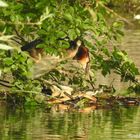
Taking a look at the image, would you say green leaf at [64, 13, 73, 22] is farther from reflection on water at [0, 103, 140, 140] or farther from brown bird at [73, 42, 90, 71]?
reflection on water at [0, 103, 140, 140]

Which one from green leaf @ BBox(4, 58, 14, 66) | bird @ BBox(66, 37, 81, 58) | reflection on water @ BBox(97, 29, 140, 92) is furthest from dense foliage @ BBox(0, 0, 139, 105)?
reflection on water @ BBox(97, 29, 140, 92)

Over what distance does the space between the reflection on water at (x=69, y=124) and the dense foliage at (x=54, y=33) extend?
0.52 meters

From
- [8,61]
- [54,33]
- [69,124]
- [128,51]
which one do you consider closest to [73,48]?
[54,33]

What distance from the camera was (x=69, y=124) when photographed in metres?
10.4

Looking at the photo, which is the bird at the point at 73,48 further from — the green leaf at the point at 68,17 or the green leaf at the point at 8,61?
the green leaf at the point at 8,61

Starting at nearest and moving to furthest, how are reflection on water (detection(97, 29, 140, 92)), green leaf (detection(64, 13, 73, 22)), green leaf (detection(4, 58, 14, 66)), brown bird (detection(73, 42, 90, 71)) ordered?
green leaf (detection(64, 13, 73, 22)) → green leaf (detection(4, 58, 14, 66)) → brown bird (detection(73, 42, 90, 71)) → reflection on water (detection(97, 29, 140, 92))

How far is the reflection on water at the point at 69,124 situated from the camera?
9331 mm

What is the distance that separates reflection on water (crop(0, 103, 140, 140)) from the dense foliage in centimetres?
52

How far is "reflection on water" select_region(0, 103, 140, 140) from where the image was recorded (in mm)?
9331

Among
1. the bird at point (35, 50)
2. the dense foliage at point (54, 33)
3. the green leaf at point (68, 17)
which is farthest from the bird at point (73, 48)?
the green leaf at point (68, 17)

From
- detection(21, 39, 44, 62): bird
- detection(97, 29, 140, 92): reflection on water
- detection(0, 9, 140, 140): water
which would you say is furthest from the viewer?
detection(97, 29, 140, 92): reflection on water

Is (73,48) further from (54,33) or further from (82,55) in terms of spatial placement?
(54,33)

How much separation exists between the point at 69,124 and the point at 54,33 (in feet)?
5.46

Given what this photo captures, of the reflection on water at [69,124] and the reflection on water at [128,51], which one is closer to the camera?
the reflection on water at [69,124]
